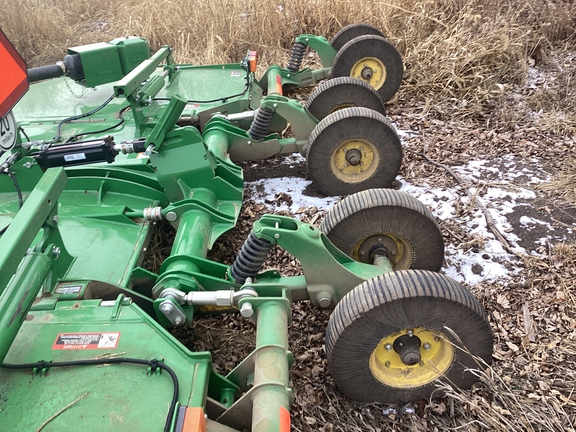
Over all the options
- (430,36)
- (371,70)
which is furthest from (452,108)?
(430,36)

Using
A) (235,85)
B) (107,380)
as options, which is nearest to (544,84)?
(235,85)

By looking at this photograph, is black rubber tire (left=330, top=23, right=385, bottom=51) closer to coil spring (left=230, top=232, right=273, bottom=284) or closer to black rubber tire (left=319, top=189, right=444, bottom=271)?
black rubber tire (left=319, top=189, right=444, bottom=271)

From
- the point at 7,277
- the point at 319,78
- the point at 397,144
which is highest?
the point at 7,277

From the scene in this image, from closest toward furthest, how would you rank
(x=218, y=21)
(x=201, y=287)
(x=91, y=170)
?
(x=201, y=287) < (x=91, y=170) < (x=218, y=21)

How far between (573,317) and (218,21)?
20.9 feet

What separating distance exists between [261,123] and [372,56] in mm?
1948

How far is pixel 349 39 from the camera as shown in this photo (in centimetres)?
595

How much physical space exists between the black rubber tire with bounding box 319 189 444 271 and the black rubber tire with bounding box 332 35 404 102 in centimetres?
311

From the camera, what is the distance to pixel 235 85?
5.36 m

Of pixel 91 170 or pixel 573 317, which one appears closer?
pixel 573 317

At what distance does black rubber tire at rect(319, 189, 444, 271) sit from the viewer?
2768 mm

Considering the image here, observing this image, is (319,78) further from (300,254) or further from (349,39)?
(300,254)

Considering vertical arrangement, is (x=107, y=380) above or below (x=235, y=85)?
above

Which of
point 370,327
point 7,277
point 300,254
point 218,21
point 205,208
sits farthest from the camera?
point 218,21
